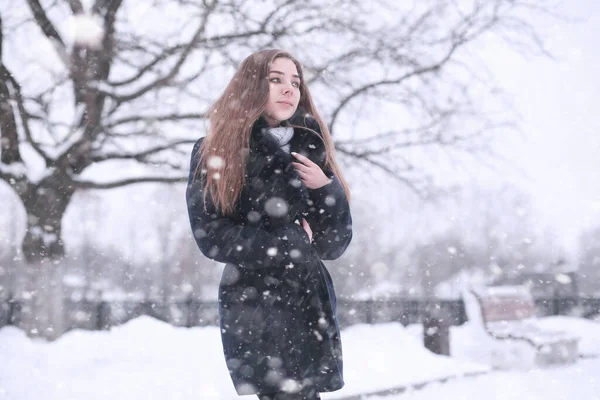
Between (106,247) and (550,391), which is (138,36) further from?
(106,247)

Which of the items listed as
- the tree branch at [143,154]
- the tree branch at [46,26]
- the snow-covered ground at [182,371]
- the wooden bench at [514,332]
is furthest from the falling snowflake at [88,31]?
the wooden bench at [514,332]

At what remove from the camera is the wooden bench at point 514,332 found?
324 inches

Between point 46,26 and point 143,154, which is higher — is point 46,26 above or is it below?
above

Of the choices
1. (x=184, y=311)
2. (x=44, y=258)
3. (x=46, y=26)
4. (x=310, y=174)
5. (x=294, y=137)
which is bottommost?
(x=184, y=311)

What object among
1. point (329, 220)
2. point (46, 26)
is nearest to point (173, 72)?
point (46, 26)

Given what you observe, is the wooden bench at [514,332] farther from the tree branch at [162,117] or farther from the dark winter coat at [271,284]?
the dark winter coat at [271,284]

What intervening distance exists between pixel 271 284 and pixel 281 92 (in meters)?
0.87

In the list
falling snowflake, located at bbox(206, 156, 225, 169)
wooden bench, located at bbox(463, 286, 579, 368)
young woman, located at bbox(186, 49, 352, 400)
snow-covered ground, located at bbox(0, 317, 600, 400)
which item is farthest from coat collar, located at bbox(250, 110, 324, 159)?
wooden bench, located at bbox(463, 286, 579, 368)

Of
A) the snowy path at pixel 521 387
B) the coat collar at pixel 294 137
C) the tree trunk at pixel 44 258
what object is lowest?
the snowy path at pixel 521 387

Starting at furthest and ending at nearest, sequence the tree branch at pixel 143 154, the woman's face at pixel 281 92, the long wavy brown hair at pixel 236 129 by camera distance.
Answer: the tree branch at pixel 143 154 < the woman's face at pixel 281 92 < the long wavy brown hair at pixel 236 129

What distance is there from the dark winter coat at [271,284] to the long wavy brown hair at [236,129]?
0.05 m

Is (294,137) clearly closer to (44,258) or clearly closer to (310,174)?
(310,174)

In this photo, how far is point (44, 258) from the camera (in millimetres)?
7262

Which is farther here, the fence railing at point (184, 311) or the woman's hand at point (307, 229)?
the fence railing at point (184, 311)
